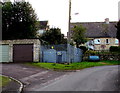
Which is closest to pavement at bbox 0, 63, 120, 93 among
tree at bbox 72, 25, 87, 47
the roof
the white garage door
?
the white garage door

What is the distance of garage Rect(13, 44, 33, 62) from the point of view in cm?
2886

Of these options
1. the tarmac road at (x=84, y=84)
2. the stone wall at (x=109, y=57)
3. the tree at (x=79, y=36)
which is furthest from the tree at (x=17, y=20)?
the tarmac road at (x=84, y=84)

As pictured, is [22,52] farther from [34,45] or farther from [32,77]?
[32,77]

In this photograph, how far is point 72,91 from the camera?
37.0ft

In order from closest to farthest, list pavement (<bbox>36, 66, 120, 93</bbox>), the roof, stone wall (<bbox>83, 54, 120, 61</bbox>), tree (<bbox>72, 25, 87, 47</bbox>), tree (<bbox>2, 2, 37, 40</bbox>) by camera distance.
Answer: pavement (<bbox>36, 66, 120, 93</bbox>), tree (<bbox>2, 2, 37, 40</bbox>), stone wall (<bbox>83, 54, 120, 61</bbox>), tree (<bbox>72, 25, 87, 47</bbox>), the roof

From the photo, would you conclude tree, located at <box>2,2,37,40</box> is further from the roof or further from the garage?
the roof

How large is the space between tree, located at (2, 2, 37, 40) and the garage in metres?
5.13

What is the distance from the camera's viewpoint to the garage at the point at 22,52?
28859 millimetres

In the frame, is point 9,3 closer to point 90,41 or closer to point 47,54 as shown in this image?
point 47,54

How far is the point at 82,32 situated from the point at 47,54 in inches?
759

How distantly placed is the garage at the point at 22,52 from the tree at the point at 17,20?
5130 mm

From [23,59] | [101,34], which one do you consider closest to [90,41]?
[101,34]

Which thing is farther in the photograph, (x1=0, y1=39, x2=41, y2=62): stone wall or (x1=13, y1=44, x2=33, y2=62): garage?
(x1=13, y1=44, x2=33, y2=62): garage

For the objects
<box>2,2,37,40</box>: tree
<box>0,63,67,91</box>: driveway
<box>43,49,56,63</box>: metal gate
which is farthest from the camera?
<box>2,2,37,40</box>: tree
